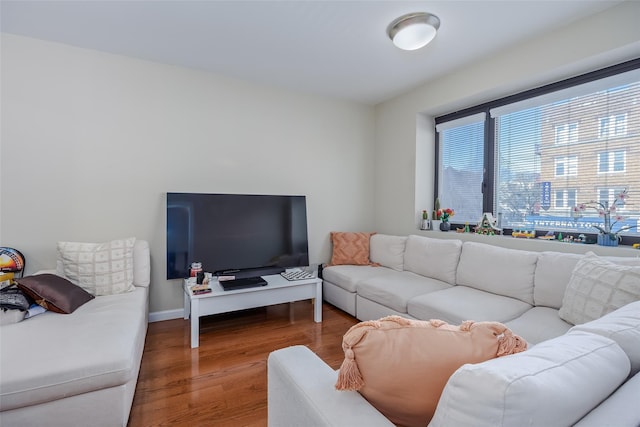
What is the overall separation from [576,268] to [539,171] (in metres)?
1.20

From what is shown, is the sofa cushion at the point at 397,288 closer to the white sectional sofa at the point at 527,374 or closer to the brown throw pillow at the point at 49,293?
the white sectional sofa at the point at 527,374

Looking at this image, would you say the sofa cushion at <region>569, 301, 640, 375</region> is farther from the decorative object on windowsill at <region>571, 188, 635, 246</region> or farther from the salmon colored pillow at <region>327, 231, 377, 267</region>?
the salmon colored pillow at <region>327, 231, 377, 267</region>

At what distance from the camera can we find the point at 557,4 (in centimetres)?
206

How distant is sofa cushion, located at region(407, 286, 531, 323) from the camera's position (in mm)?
2074

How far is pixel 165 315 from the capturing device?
3.06 metres

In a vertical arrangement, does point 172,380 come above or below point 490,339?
below

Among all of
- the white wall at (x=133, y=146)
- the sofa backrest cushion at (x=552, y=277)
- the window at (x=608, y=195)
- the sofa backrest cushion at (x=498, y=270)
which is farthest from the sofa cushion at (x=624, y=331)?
the white wall at (x=133, y=146)

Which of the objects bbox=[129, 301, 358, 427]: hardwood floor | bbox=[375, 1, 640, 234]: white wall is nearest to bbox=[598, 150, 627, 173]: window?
bbox=[375, 1, 640, 234]: white wall

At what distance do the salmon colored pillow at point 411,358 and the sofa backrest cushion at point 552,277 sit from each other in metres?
1.66

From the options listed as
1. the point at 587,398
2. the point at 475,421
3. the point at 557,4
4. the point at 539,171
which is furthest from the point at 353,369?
the point at 539,171

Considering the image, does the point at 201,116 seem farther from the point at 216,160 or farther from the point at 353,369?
the point at 353,369

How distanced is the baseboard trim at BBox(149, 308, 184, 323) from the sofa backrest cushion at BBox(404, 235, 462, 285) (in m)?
2.46

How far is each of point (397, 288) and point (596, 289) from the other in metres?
1.35

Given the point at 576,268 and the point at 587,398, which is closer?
the point at 587,398
